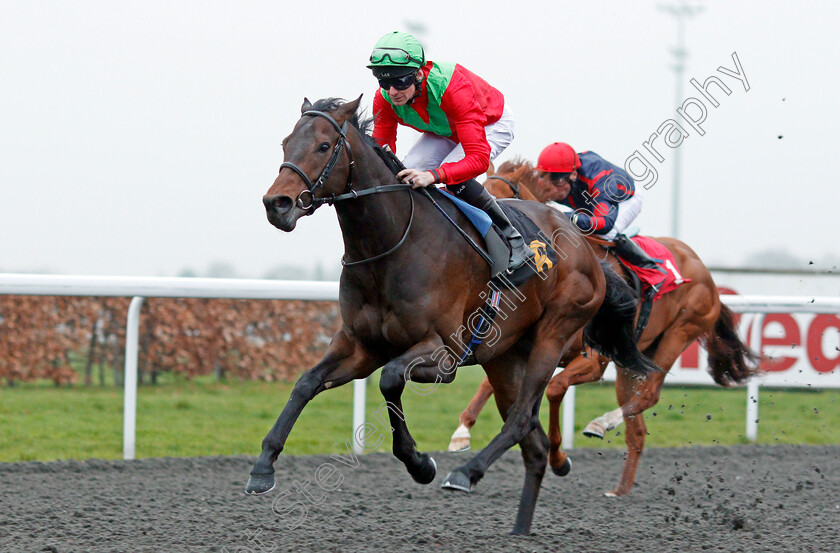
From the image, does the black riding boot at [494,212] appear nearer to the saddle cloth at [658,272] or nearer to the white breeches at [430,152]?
the white breeches at [430,152]

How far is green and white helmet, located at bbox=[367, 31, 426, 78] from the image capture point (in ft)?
10.2

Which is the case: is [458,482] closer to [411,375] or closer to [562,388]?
[411,375]

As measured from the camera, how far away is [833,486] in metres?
5.05

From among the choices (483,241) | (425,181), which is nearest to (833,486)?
(483,241)

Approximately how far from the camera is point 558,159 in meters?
4.95

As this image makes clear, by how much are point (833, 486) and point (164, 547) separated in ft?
11.7

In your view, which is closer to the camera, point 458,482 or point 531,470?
point 458,482

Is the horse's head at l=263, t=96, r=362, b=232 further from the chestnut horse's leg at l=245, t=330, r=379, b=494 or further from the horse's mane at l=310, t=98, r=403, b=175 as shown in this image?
the chestnut horse's leg at l=245, t=330, r=379, b=494

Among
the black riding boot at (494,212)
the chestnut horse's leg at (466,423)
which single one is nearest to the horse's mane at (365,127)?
the black riding boot at (494,212)

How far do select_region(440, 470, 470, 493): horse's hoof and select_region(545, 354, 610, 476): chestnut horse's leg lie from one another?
1.32m

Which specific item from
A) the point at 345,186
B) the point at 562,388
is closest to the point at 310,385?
the point at 345,186

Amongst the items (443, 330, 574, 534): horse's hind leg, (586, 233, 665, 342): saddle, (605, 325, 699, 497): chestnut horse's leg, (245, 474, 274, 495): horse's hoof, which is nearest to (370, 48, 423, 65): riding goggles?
(443, 330, 574, 534): horse's hind leg

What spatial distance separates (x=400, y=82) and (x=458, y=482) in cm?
134

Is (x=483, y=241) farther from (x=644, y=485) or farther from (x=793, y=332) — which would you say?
(x=793, y=332)
